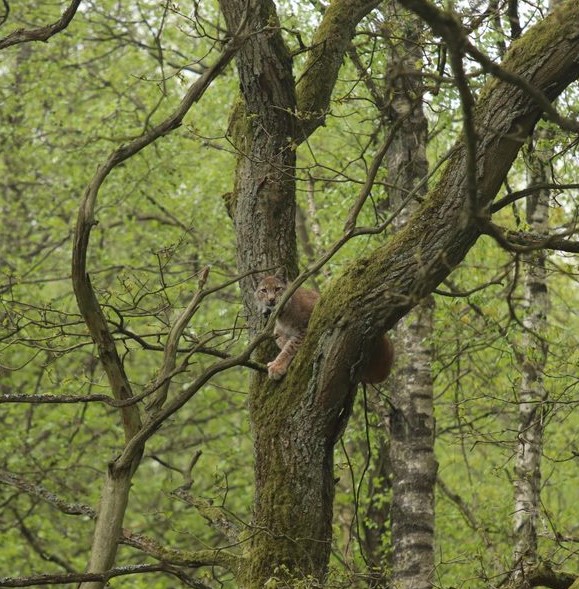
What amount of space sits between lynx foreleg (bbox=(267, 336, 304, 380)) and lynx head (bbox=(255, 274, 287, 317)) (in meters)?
0.30

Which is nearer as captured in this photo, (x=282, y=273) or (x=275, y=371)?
(x=275, y=371)

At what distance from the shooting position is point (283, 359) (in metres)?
5.38

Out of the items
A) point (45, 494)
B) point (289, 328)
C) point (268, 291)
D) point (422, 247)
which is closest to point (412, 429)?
point (289, 328)

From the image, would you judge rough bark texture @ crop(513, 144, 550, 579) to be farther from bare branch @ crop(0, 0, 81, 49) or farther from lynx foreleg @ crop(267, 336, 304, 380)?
bare branch @ crop(0, 0, 81, 49)

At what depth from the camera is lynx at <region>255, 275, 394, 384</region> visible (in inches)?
211

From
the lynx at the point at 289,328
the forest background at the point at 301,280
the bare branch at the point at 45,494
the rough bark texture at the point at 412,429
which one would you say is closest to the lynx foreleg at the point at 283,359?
the lynx at the point at 289,328

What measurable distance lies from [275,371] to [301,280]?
2.11 feet

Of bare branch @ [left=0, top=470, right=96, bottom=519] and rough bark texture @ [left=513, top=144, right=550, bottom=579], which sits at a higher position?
rough bark texture @ [left=513, top=144, right=550, bottom=579]

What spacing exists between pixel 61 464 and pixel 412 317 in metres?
7.58

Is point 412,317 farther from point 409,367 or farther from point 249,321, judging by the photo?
point 249,321

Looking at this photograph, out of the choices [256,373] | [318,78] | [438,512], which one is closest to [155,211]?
[438,512]

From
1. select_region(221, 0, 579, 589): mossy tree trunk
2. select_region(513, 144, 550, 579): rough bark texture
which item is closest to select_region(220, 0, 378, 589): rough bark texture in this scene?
select_region(221, 0, 579, 589): mossy tree trunk

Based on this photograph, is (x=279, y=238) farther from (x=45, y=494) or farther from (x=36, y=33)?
(x=45, y=494)


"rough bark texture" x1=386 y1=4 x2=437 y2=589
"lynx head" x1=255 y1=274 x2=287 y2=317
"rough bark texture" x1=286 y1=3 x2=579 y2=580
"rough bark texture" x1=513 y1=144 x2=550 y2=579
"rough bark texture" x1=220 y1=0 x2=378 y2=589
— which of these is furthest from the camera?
"rough bark texture" x1=386 y1=4 x2=437 y2=589
